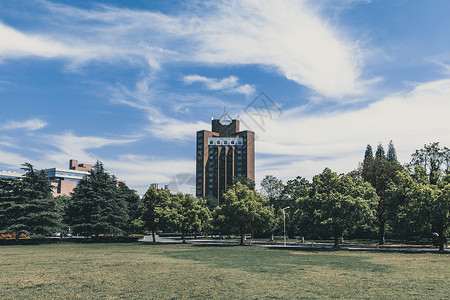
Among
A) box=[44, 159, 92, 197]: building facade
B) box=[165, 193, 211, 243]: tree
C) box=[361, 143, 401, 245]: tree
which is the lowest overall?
box=[165, 193, 211, 243]: tree

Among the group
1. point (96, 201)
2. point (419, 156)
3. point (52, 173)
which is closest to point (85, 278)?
point (96, 201)

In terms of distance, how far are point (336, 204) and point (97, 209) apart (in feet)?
146

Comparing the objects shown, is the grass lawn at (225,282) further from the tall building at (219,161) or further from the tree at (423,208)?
the tall building at (219,161)

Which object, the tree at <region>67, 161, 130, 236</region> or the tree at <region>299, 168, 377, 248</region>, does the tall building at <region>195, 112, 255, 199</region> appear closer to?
the tree at <region>67, 161, 130, 236</region>

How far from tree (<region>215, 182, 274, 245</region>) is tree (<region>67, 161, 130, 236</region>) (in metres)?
22.9

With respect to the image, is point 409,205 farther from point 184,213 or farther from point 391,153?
point 391,153

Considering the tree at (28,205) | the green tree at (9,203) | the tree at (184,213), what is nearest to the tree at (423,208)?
the tree at (184,213)

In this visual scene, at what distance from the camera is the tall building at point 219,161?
596ft

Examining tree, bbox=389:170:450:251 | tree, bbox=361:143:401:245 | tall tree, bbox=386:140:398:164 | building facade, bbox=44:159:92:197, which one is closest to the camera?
tree, bbox=389:170:450:251

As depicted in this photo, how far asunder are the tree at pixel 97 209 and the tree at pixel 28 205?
5351 millimetres

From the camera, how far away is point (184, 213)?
66.6 meters

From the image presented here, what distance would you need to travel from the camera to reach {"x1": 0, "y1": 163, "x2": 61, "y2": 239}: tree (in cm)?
6056

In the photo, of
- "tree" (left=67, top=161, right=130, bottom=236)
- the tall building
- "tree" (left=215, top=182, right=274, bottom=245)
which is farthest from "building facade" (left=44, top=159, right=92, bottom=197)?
Result: "tree" (left=215, top=182, right=274, bottom=245)

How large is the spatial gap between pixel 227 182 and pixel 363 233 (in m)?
112
